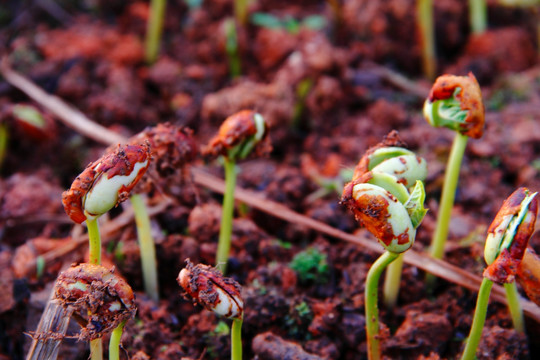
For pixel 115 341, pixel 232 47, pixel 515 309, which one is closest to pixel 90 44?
pixel 232 47

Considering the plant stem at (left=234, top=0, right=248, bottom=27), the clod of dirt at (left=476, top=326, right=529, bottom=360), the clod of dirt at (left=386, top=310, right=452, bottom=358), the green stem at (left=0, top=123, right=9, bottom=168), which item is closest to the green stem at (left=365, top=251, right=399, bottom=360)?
the clod of dirt at (left=386, top=310, right=452, bottom=358)

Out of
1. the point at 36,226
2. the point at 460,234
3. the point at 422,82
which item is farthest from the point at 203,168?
the point at 422,82

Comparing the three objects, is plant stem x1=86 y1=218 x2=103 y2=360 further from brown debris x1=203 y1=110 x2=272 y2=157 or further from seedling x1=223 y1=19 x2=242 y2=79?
seedling x1=223 y1=19 x2=242 y2=79

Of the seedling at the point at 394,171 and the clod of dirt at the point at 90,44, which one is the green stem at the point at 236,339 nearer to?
the seedling at the point at 394,171

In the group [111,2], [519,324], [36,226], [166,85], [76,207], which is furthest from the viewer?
[111,2]

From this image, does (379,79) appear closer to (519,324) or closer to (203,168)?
(203,168)

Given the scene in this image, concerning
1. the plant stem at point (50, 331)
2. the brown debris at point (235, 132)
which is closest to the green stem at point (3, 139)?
the plant stem at point (50, 331)

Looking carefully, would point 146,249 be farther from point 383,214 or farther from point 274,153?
point 274,153
